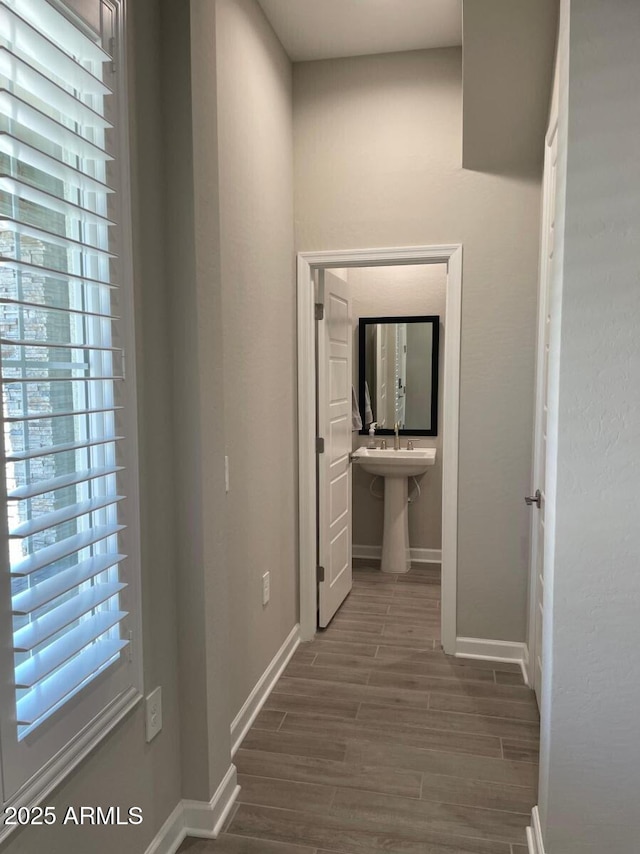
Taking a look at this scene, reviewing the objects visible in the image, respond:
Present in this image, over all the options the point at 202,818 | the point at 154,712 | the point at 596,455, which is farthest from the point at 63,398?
the point at 202,818

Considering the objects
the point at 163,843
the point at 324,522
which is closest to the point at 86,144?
the point at 163,843

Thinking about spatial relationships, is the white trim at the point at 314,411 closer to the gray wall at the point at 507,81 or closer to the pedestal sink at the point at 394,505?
the gray wall at the point at 507,81

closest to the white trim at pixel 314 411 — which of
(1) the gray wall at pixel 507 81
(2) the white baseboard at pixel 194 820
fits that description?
(1) the gray wall at pixel 507 81

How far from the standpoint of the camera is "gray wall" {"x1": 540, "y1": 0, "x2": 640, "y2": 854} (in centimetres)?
162

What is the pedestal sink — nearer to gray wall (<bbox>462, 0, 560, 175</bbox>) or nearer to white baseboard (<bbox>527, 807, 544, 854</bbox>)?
gray wall (<bbox>462, 0, 560, 175</bbox>)

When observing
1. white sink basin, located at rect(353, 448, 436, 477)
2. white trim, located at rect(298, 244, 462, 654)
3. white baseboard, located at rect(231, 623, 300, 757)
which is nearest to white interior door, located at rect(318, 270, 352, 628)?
white trim, located at rect(298, 244, 462, 654)

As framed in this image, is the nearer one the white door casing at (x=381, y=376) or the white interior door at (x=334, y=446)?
the white interior door at (x=334, y=446)

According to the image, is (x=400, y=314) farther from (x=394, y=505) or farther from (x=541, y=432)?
(x=541, y=432)

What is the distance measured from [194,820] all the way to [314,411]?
1993mm

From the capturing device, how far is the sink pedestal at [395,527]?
4688 mm

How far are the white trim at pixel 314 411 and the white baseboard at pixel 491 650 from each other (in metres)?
0.05

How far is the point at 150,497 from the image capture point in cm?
181

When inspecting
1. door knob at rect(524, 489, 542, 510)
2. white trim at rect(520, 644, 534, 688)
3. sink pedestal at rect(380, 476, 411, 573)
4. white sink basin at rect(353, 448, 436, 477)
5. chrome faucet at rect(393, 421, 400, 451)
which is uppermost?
chrome faucet at rect(393, 421, 400, 451)

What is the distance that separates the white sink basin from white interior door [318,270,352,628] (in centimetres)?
48
